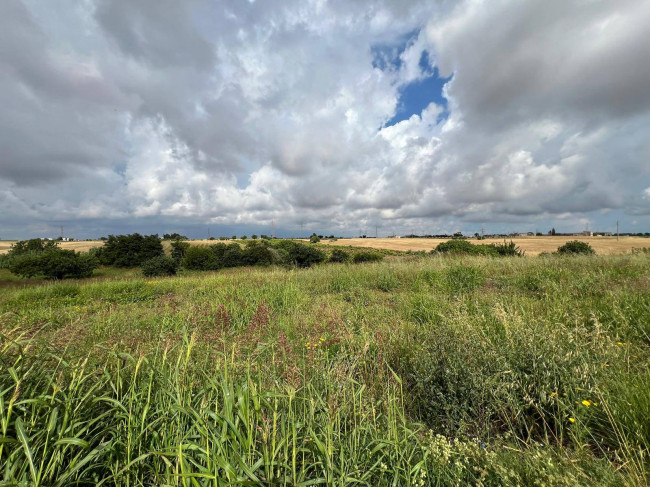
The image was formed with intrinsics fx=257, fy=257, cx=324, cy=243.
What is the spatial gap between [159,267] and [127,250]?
15.8 m

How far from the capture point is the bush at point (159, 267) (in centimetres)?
2631

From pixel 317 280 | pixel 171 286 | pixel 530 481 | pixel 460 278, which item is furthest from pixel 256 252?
pixel 530 481

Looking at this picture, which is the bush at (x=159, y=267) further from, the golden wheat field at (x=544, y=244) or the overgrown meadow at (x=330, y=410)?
the overgrown meadow at (x=330, y=410)

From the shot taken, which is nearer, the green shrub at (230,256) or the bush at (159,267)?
the bush at (159,267)

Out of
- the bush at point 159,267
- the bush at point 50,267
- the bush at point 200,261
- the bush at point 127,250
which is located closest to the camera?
the bush at point 50,267

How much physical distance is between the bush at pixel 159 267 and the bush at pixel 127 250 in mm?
10711

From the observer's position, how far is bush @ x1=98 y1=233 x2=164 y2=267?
3641cm

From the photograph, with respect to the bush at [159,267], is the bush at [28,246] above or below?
above

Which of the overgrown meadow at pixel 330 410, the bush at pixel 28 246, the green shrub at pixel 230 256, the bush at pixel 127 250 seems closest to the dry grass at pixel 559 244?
the overgrown meadow at pixel 330 410

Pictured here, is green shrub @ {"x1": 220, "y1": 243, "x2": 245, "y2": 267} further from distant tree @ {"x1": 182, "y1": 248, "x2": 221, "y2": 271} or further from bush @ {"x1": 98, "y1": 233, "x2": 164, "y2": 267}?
bush @ {"x1": 98, "y1": 233, "x2": 164, "y2": 267}

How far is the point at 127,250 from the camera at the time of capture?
123 ft

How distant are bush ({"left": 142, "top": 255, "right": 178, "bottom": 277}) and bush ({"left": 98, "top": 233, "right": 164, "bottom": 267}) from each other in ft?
35.1

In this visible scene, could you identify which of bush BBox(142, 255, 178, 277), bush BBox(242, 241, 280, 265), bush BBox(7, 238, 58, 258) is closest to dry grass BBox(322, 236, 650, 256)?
bush BBox(242, 241, 280, 265)

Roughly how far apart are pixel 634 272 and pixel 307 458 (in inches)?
497
